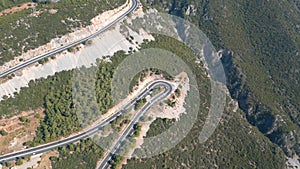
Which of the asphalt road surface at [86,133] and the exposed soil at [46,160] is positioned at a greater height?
the asphalt road surface at [86,133]

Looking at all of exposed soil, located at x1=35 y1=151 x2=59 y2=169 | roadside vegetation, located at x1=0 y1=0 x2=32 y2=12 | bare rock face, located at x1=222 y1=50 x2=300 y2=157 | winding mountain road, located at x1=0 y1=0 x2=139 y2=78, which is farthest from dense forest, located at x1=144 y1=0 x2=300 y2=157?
roadside vegetation, located at x1=0 y1=0 x2=32 y2=12

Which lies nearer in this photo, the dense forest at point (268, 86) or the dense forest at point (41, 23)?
the dense forest at point (41, 23)

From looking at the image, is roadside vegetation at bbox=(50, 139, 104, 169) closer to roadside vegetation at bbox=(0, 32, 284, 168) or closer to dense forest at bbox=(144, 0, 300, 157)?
roadside vegetation at bbox=(0, 32, 284, 168)

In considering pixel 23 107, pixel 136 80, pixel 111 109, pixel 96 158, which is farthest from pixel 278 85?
pixel 23 107

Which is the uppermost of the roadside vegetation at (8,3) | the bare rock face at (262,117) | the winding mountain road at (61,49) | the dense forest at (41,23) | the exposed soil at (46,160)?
the roadside vegetation at (8,3)

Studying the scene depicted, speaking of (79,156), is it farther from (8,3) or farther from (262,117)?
(262,117)

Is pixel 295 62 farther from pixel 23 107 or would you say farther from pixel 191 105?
pixel 23 107

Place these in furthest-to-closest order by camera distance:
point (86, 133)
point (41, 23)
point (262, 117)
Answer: point (262, 117) → point (41, 23) → point (86, 133)

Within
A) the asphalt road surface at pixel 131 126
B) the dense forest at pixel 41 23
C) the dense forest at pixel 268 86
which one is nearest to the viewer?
the asphalt road surface at pixel 131 126

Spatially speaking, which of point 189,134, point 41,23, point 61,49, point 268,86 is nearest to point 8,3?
point 41,23

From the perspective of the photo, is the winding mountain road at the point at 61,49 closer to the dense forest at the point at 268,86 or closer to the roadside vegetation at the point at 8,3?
the roadside vegetation at the point at 8,3

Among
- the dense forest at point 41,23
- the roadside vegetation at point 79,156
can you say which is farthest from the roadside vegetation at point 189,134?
the dense forest at point 41,23
